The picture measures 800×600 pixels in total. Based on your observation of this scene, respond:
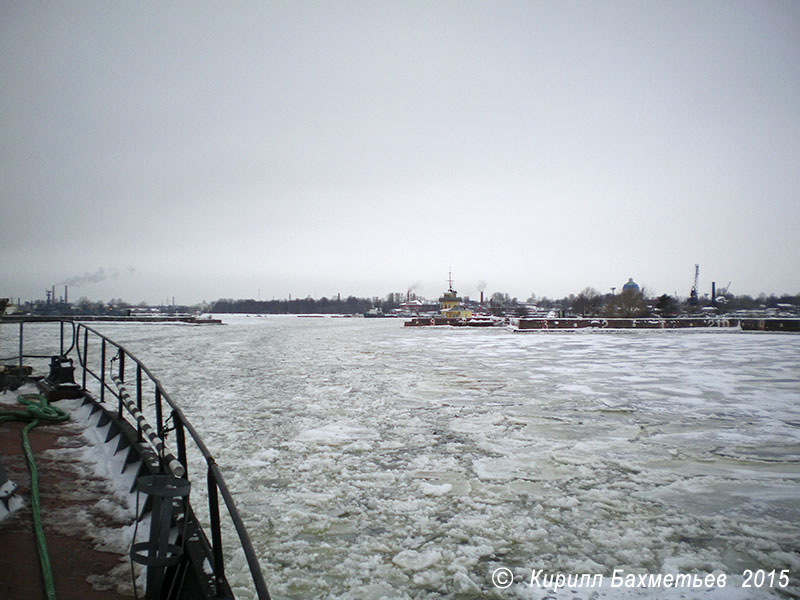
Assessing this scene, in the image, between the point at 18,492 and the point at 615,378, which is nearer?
the point at 18,492

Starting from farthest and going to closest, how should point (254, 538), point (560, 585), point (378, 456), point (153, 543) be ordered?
point (378, 456), point (254, 538), point (560, 585), point (153, 543)

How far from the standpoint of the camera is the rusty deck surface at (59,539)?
2197 millimetres

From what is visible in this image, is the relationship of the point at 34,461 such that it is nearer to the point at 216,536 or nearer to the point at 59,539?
the point at 59,539

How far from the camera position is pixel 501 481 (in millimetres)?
4371

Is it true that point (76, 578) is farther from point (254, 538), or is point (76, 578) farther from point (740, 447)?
point (740, 447)

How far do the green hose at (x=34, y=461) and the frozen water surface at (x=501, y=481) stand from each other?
3.40ft

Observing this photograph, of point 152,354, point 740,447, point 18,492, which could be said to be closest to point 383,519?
point 18,492

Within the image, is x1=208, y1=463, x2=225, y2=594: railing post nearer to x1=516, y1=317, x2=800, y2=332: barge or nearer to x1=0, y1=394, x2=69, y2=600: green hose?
x1=0, y1=394, x2=69, y2=600: green hose

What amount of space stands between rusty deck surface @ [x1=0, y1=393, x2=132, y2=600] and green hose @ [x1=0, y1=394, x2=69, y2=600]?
0.17 ft

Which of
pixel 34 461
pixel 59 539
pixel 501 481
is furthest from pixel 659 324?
pixel 59 539

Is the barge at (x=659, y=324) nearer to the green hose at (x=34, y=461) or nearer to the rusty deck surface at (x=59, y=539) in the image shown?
the green hose at (x=34, y=461)

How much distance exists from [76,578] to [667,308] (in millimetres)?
67586

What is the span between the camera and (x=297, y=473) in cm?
454

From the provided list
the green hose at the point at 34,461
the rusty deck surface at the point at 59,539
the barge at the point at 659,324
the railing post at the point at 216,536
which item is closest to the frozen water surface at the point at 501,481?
the rusty deck surface at the point at 59,539
